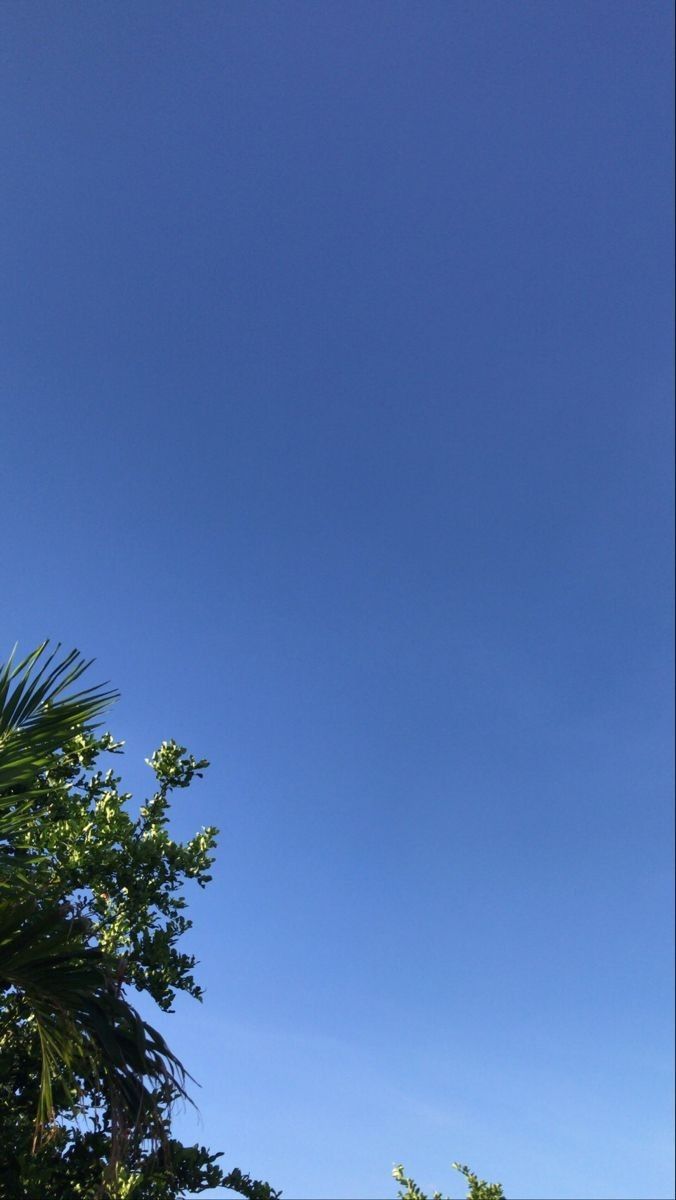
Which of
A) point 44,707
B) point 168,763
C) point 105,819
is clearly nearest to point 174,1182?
point 105,819

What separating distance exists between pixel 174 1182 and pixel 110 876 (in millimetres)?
3291

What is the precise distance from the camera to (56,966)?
201 inches

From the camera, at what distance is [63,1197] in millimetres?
7316

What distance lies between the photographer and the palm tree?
5031 mm

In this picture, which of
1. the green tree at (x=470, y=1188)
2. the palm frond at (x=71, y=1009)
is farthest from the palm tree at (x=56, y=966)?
the green tree at (x=470, y=1188)

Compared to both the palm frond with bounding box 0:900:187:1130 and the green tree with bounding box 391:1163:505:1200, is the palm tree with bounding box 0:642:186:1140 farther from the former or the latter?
the green tree with bounding box 391:1163:505:1200

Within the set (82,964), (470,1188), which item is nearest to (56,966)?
(82,964)

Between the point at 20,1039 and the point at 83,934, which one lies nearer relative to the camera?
the point at 83,934

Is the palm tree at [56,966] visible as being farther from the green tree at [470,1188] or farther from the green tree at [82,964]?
the green tree at [470,1188]

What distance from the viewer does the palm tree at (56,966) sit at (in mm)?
5031

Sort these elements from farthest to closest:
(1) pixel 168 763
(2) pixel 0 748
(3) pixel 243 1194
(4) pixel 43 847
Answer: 1. (1) pixel 168 763
2. (4) pixel 43 847
3. (3) pixel 243 1194
4. (2) pixel 0 748

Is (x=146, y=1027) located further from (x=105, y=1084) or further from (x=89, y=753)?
(x=89, y=753)

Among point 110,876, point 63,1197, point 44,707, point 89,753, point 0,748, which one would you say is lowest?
point 63,1197

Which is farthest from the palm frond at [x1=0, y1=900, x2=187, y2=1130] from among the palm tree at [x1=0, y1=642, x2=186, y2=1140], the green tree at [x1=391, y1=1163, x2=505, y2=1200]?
the green tree at [x1=391, y1=1163, x2=505, y2=1200]
